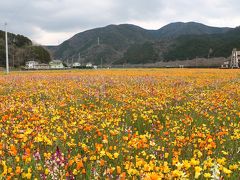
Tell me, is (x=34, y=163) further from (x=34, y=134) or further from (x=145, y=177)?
(x=145, y=177)

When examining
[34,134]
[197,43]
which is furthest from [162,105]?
[197,43]

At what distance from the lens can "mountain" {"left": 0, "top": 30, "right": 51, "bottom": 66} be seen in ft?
462

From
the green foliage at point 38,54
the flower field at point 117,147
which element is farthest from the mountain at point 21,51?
the flower field at point 117,147

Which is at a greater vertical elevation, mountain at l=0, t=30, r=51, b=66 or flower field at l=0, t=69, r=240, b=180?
mountain at l=0, t=30, r=51, b=66

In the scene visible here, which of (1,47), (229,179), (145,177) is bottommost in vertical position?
(229,179)

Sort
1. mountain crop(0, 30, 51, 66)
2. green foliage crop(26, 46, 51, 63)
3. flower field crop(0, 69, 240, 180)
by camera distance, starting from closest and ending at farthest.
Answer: flower field crop(0, 69, 240, 180) → mountain crop(0, 30, 51, 66) → green foliage crop(26, 46, 51, 63)

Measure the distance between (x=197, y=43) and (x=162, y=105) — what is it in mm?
194325

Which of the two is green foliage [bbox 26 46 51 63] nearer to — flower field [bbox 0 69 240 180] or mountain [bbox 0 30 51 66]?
mountain [bbox 0 30 51 66]

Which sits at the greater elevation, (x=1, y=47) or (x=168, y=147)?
(x=1, y=47)

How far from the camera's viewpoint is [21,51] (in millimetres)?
147500

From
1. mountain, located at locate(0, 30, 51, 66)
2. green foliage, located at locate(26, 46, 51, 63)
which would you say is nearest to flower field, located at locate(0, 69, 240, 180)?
mountain, located at locate(0, 30, 51, 66)

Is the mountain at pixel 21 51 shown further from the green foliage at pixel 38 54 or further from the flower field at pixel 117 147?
the flower field at pixel 117 147

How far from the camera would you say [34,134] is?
5.38m

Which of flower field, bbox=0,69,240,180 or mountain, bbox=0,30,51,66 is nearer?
flower field, bbox=0,69,240,180
